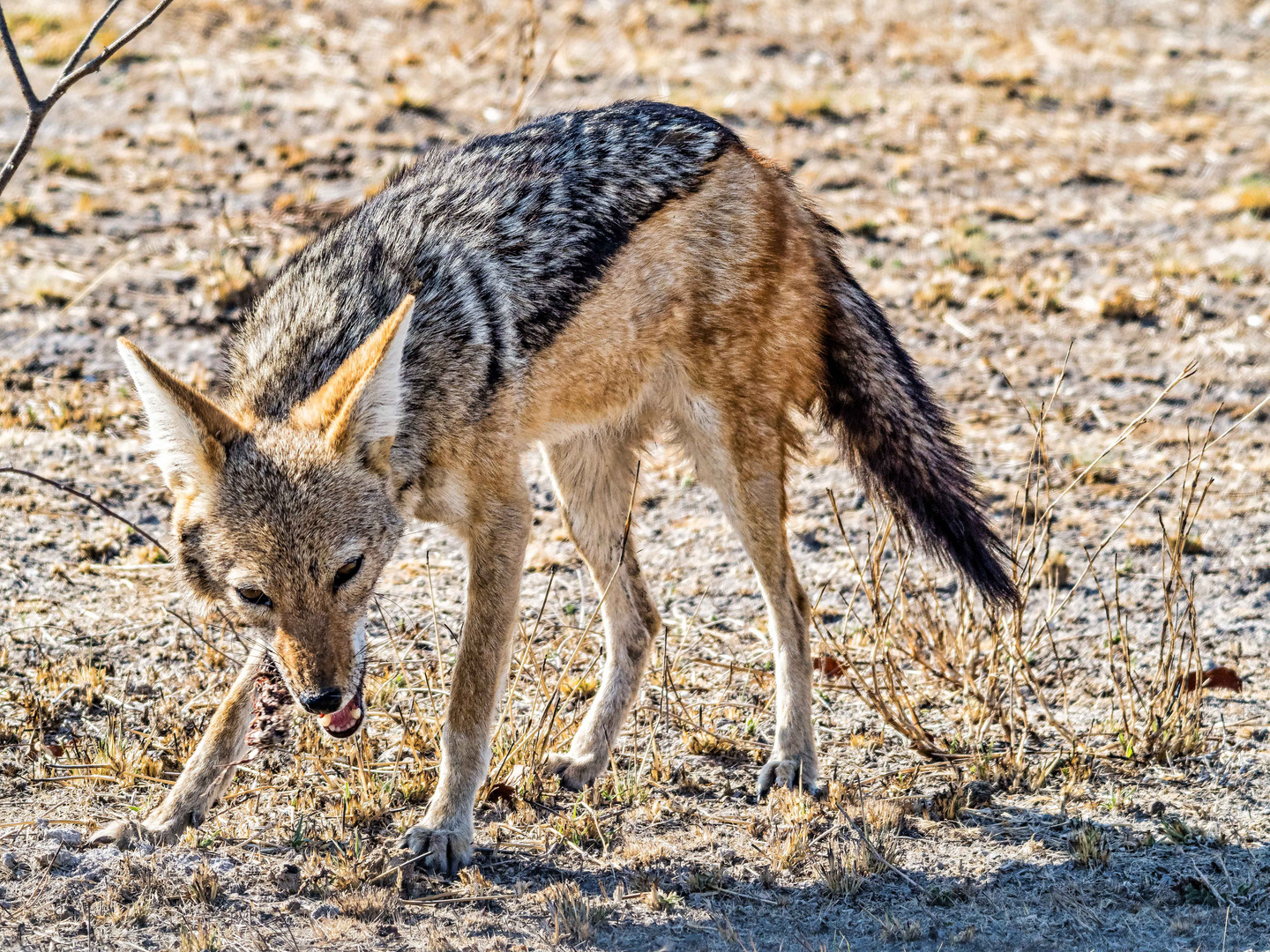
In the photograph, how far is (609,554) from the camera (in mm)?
5434

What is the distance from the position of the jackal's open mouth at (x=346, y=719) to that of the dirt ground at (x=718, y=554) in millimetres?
507

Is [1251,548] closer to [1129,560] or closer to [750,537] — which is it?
[1129,560]

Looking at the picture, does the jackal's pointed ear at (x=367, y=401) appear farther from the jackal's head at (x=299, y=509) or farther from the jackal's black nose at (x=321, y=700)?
the jackal's black nose at (x=321, y=700)

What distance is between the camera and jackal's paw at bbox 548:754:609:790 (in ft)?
16.2

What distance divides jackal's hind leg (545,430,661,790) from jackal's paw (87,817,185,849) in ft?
4.79

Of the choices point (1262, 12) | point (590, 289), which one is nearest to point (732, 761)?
point (590, 289)

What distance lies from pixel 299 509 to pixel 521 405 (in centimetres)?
99

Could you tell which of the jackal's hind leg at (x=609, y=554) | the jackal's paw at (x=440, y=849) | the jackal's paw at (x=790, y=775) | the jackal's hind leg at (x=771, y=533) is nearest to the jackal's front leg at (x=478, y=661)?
the jackal's paw at (x=440, y=849)

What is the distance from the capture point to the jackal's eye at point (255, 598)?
391 cm

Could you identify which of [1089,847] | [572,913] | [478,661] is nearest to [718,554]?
[478,661]

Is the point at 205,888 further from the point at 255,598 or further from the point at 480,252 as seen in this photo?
the point at 480,252

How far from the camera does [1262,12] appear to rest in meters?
14.2

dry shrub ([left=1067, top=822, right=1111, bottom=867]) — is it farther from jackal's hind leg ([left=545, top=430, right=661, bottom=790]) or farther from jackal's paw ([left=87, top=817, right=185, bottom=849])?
jackal's paw ([left=87, top=817, right=185, bottom=849])

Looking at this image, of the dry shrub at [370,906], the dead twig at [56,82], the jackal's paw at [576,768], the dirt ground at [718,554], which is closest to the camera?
the dead twig at [56,82]
